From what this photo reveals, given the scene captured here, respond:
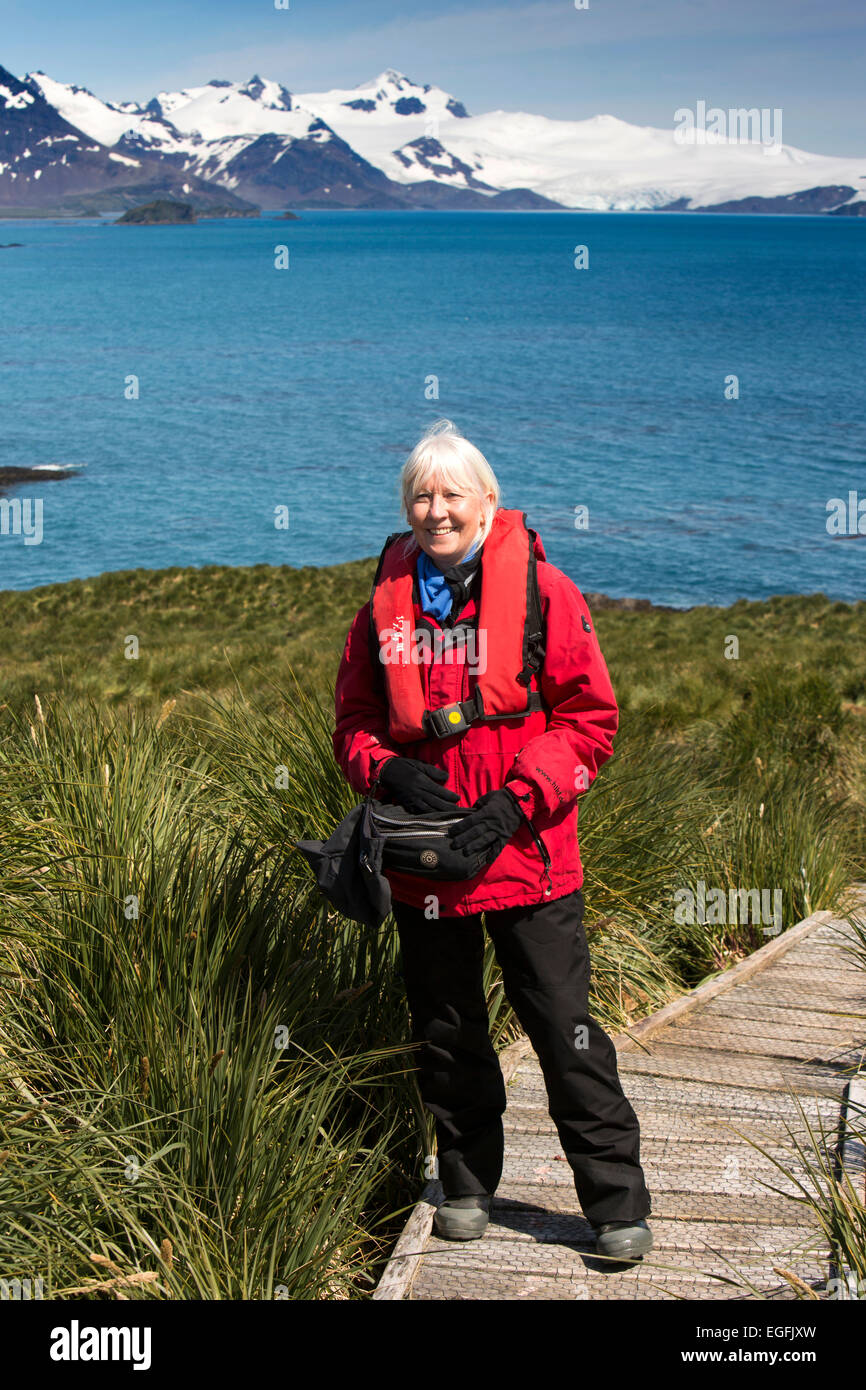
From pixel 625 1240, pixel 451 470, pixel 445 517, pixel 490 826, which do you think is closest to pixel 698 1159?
pixel 625 1240

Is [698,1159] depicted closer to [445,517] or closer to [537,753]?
[537,753]

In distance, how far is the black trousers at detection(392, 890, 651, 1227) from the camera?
3182 mm

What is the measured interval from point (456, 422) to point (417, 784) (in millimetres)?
41330

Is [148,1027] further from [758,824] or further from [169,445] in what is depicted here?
[169,445]

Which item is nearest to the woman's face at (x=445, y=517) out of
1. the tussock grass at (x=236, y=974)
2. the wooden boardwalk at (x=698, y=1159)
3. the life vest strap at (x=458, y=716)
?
the life vest strap at (x=458, y=716)

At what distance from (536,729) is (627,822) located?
6.82 ft

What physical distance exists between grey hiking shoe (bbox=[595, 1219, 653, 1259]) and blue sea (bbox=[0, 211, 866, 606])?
12294mm

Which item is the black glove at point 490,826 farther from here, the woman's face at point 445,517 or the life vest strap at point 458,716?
the woman's face at point 445,517

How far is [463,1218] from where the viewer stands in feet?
10.9

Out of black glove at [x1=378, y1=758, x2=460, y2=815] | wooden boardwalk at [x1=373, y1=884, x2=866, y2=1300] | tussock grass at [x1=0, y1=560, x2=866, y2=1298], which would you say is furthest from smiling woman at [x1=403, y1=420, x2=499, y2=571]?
wooden boardwalk at [x1=373, y1=884, x2=866, y2=1300]

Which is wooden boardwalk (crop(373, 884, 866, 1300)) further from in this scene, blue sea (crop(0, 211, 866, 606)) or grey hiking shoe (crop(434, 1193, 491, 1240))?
blue sea (crop(0, 211, 866, 606))

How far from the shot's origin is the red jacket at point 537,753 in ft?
10.00

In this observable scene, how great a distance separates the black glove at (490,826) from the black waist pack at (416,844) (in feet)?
0.07
